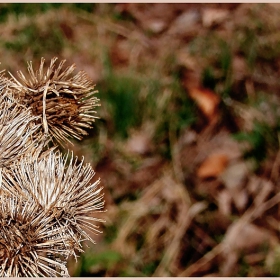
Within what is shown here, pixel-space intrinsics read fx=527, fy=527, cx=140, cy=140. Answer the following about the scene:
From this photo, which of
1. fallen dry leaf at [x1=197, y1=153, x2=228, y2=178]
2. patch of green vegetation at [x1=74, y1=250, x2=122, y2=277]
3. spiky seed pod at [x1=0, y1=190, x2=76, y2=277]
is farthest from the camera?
fallen dry leaf at [x1=197, y1=153, x2=228, y2=178]

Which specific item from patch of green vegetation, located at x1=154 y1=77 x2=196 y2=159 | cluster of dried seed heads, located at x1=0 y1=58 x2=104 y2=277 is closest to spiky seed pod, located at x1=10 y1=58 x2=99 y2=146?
cluster of dried seed heads, located at x1=0 y1=58 x2=104 y2=277

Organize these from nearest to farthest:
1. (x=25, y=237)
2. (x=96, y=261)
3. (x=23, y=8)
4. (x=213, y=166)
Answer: (x=25, y=237), (x=96, y=261), (x=213, y=166), (x=23, y=8)

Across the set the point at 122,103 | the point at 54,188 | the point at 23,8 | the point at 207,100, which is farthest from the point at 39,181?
the point at 23,8

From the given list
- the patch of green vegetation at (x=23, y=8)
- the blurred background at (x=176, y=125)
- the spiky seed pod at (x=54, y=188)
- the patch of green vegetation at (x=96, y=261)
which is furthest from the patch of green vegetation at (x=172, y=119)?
the spiky seed pod at (x=54, y=188)

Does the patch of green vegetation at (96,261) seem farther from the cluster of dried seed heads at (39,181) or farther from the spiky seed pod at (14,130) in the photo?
the spiky seed pod at (14,130)

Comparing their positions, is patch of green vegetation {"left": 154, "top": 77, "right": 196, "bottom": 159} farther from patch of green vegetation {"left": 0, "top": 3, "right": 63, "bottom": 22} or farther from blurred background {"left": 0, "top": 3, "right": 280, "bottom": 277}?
patch of green vegetation {"left": 0, "top": 3, "right": 63, "bottom": 22}

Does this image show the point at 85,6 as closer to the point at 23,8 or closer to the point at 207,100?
the point at 23,8

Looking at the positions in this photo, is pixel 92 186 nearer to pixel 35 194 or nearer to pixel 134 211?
pixel 35 194
